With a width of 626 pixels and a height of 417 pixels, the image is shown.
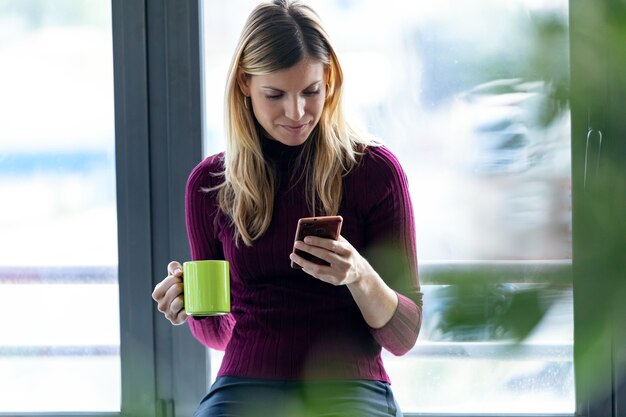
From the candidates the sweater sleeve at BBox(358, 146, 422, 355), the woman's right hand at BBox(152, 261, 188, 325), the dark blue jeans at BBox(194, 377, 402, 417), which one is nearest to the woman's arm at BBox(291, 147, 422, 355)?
the sweater sleeve at BBox(358, 146, 422, 355)

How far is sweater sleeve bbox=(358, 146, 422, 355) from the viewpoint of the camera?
64.2 inches

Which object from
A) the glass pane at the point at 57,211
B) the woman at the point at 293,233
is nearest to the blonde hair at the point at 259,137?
the woman at the point at 293,233

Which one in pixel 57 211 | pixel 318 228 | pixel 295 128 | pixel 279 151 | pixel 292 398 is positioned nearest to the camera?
pixel 318 228

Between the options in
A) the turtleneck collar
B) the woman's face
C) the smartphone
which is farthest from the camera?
the turtleneck collar

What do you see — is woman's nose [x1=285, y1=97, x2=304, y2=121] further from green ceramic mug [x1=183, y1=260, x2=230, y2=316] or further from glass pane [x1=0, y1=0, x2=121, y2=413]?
glass pane [x1=0, y1=0, x2=121, y2=413]

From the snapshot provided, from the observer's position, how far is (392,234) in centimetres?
167

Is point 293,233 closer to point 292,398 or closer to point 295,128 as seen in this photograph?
point 295,128

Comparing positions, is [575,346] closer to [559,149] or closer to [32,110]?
[559,149]

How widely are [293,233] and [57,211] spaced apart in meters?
0.77

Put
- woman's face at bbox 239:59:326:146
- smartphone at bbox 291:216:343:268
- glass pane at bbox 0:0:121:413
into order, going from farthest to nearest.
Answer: glass pane at bbox 0:0:121:413 → woman's face at bbox 239:59:326:146 → smartphone at bbox 291:216:343:268

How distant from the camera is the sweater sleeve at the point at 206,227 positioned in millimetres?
1787

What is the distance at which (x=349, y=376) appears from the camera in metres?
1.60

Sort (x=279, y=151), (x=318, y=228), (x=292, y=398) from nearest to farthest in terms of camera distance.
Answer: (x=318, y=228) < (x=292, y=398) < (x=279, y=151)

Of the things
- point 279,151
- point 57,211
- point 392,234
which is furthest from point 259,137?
point 57,211
